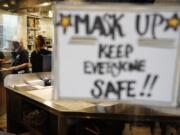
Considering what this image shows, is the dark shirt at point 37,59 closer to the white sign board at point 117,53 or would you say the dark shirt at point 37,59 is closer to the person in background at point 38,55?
the person in background at point 38,55

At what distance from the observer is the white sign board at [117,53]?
3.10 feet

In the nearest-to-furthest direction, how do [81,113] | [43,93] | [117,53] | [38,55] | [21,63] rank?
1. [117,53]
2. [81,113]
3. [43,93]
4. [38,55]
5. [21,63]

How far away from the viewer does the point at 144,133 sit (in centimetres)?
184

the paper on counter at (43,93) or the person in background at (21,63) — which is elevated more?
the person in background at (21,63)

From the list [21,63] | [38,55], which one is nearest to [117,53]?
[38,55]

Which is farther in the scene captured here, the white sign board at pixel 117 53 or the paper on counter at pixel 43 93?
the paper on counter at pixel 43 93

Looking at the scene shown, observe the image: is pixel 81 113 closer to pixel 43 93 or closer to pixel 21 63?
pixel 43 93

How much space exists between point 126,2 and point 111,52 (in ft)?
0.66

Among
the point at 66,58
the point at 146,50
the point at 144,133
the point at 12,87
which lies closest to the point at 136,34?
the point at 146,50

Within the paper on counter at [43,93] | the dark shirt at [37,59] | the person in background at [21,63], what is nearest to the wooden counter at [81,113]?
the paper on counter at [43,93]

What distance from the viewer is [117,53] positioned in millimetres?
979

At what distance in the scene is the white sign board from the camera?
37.2 inches

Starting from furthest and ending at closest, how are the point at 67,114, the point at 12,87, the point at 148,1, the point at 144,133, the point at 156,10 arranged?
the point at 12,87
the point at 67,114
the point at 144,133
the point at 148,1
the point at 156,10

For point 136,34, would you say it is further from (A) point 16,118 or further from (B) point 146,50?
(A) point 16,118
